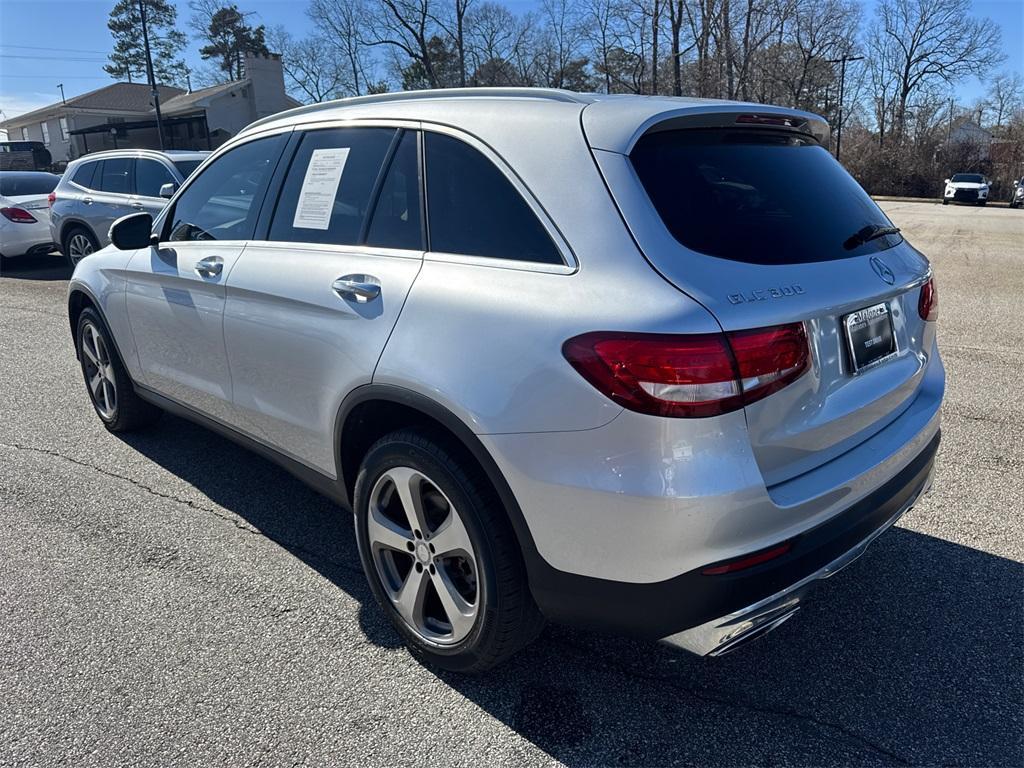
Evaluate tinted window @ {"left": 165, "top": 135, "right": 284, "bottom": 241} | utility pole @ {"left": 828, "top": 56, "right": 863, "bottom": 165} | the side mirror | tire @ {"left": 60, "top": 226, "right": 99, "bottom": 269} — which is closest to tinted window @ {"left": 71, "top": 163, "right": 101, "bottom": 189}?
tire @ {"left": 60, "top": 226, "right": 99, "bottom": 269}

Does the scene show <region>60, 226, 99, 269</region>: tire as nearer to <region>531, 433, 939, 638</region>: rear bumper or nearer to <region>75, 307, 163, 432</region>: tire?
<region>75, 307, 163, 432</region>: tire

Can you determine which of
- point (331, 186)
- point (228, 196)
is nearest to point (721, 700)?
point (331, 186)

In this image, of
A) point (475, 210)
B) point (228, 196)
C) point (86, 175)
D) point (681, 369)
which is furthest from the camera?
point (86, 175)

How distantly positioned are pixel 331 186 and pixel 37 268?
12727 mm

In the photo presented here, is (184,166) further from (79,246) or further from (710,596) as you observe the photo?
(710,596)

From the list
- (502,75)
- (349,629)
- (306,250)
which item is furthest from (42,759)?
Result: (502,75)

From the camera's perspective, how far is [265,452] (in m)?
3.29

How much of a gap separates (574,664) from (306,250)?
1824 millimetres

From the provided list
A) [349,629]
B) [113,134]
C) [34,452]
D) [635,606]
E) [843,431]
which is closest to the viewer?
[635,606]

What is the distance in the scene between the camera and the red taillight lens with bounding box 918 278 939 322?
265 centimetres

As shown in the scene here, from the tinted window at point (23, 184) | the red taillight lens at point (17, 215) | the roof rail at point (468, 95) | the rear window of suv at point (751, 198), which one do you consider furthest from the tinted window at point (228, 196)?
the tinted window at point (23, 184)

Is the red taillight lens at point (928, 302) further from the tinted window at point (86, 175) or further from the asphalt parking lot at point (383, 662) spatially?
the tinted window at point (86, 175)

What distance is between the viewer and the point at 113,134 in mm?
46406

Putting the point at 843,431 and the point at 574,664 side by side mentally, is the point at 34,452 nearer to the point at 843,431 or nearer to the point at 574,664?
the point at 574,664
